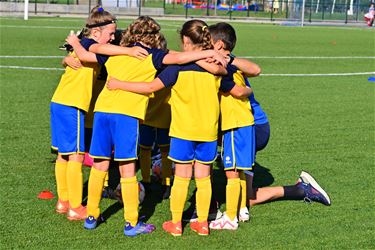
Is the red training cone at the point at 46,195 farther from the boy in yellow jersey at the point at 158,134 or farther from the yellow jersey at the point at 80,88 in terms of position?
the yellow jersey at the point at 80,88

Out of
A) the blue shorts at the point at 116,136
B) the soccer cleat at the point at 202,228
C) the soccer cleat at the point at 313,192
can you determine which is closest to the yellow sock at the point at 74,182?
the blue shorts at the point at 116,136

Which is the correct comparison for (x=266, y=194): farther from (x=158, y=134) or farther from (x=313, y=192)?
(x=158, y=134)

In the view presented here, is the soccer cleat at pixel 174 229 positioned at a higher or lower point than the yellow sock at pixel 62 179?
lower

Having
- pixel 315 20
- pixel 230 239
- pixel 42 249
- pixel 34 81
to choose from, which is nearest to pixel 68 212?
pixel 42 249

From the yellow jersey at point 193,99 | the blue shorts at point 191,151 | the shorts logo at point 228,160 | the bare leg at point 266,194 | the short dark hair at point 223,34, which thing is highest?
the short dark hair at point 223,34

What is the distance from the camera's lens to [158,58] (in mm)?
5523

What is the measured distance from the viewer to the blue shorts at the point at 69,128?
5.92 metres

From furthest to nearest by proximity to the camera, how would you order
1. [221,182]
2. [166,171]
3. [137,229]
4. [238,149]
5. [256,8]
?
1. [256,8]
2. [221,182]
3. [166,171]
4. [238,149]
5. [137,229]

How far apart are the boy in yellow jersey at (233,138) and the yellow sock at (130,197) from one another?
0.70m

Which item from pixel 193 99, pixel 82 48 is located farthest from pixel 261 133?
pixel 82 48

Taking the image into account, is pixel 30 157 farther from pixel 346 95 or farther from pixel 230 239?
pixel 346 95

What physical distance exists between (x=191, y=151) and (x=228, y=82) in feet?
2.07

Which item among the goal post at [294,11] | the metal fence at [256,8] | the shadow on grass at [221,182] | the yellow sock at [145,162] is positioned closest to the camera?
the shadow on grass at [221,182]

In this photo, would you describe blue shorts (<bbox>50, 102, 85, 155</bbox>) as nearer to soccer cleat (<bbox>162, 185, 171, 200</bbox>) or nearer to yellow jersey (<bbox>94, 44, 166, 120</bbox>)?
yellow jersey (<bbox>94, 44, 166, 120</bbox>)
